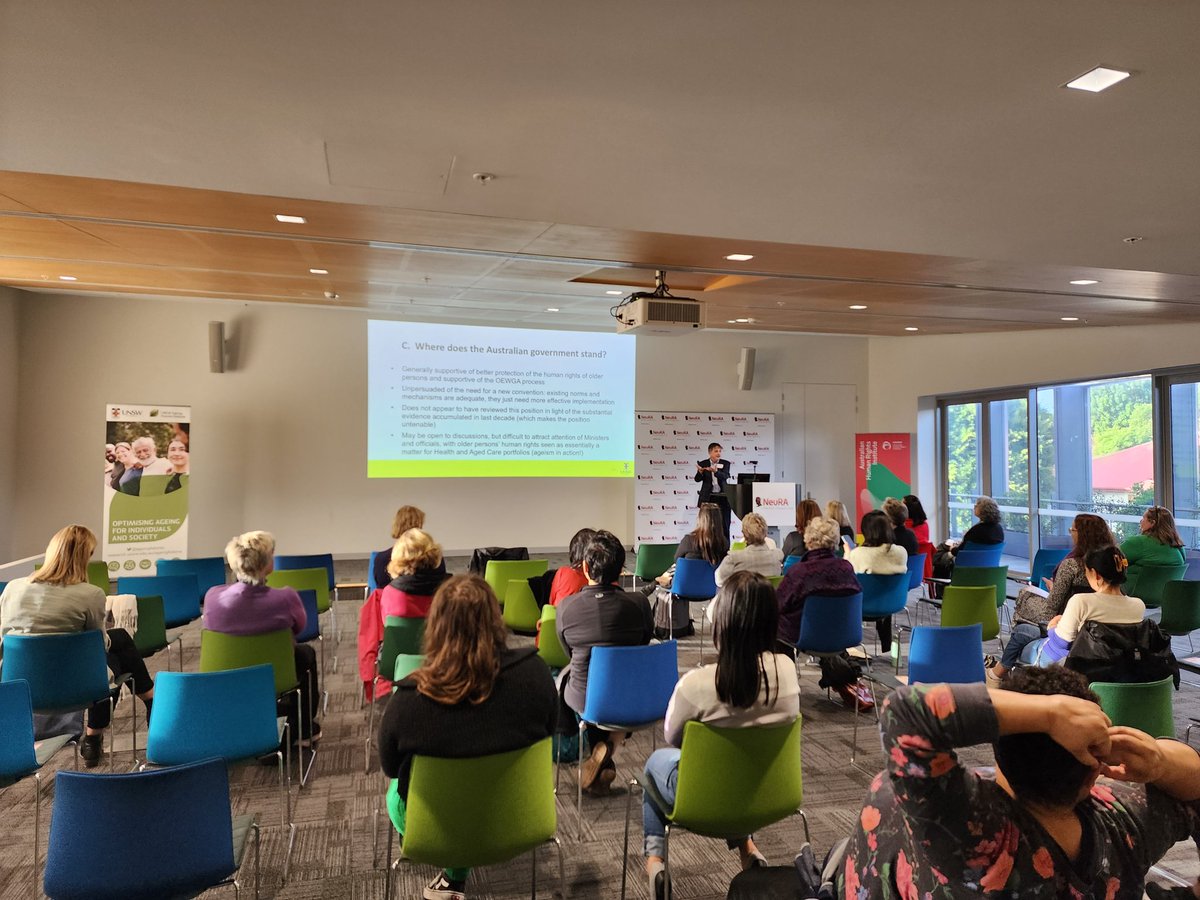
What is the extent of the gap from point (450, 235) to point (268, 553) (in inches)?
105

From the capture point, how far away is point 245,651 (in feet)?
12.5

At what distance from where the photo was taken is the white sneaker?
2795 millimetres

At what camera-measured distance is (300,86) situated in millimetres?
3102

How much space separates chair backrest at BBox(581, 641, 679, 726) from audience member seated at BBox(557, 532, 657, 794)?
16 cm

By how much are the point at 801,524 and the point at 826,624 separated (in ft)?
6.18

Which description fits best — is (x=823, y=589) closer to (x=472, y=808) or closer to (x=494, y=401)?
(x=472, y=808)

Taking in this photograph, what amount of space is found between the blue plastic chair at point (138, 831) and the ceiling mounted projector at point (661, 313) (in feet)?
17.2

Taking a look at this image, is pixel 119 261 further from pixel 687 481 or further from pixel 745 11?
pixel 687 481

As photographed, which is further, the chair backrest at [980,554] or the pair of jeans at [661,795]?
the chair backrest at [980,554]

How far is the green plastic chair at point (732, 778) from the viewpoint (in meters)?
2.48

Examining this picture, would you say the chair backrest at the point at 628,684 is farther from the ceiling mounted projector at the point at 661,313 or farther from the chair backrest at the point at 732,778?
the ceiling mounted projector at the point at 661,313

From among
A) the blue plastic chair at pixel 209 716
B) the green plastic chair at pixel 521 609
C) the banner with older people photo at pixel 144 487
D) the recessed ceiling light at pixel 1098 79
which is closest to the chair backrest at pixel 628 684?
the blue plastic chair at pixel 209 716

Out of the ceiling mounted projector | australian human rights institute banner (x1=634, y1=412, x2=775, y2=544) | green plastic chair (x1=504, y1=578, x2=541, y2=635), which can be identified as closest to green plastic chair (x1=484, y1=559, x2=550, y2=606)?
green plastic chair (x1=504, y1=578, x2=541, y2=635)

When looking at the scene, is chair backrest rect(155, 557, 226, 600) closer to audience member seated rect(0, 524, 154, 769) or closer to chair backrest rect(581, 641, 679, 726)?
audience member seated rect(0, 524, 154, 769)
